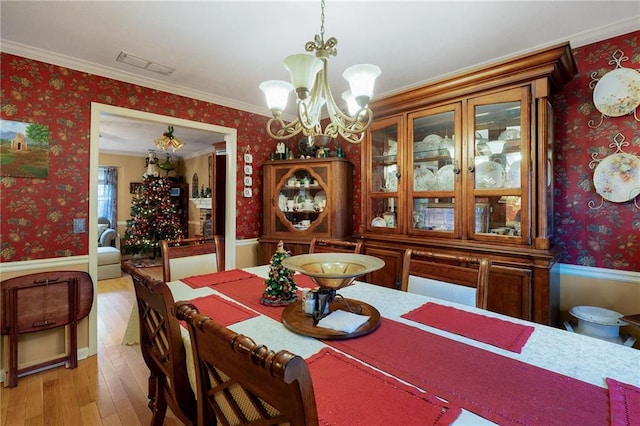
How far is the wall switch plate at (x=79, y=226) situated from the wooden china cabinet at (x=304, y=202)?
1639mm

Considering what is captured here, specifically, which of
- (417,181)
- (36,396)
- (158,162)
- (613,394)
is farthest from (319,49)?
(158,162)

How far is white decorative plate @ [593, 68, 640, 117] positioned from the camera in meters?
1.93

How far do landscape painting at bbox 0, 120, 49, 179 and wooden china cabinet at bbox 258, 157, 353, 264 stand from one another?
193 cm

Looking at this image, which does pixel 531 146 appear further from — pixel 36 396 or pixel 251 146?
pixel 36 396

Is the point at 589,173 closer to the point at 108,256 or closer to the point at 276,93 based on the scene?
the point at 276,93

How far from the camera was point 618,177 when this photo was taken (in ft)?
6.46

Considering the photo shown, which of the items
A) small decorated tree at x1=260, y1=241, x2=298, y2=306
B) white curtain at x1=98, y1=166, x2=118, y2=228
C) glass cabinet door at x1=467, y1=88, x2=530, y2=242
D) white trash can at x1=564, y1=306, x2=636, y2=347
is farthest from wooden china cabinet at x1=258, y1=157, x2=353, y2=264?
white curtain at x1=98, y1=166, x2=118, y2=228

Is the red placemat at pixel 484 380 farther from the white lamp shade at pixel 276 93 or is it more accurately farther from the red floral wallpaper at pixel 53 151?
the red floral wallpaper at pixel 53 151

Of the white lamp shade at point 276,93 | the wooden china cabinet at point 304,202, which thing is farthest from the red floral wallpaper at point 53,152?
the white lamp shade at point 276,93

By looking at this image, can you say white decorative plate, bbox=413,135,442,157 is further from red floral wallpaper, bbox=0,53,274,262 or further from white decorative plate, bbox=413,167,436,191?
red floral wallpaper, bbox=0,53,274,262

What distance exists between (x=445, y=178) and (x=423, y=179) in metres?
0.18

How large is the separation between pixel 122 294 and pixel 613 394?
4.88 m

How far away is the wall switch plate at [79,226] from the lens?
2.46m

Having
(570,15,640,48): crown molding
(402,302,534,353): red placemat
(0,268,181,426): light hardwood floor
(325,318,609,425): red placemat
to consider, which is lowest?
(0,268,181,426): light hardwood floor
